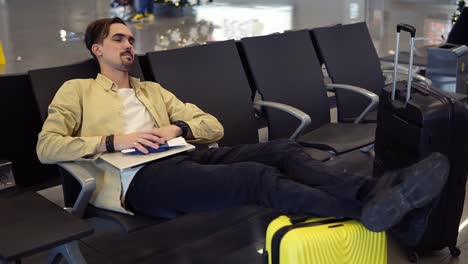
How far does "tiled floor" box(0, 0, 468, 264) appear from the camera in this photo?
7.64 metres

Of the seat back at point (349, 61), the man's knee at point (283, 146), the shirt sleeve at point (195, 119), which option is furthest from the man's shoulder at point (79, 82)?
the seat back at point (349, 61)

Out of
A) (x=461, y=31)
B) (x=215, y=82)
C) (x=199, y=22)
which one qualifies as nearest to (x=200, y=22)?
(x=199, y=22)

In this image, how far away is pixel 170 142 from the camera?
8.04ft

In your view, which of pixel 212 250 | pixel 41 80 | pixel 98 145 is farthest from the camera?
pixel 212 250

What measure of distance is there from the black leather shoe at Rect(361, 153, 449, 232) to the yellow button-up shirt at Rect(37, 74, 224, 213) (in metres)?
0.90

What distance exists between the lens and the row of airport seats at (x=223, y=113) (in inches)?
104

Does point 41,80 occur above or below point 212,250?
above

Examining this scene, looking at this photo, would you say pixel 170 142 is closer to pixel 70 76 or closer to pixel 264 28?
pixel 70 76

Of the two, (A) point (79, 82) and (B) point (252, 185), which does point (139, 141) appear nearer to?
(A) point (79, 82)

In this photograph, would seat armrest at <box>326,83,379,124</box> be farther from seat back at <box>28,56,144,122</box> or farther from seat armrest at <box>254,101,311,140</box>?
seat back at <box>28,56,144,122</box>

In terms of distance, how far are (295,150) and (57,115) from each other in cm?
91

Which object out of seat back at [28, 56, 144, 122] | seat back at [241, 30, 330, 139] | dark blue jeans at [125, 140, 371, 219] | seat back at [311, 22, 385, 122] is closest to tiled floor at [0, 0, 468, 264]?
seat back at [311, 22, 385, 122]

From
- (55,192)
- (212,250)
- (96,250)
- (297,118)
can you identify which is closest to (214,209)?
(212,250)

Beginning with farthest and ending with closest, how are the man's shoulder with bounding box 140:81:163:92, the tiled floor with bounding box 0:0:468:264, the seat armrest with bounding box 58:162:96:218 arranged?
the tiled floor with bounding box 0:0:468:264 < the man's shoulder with bounding box 140:81:163:92 < the seat armrest with bounding box 58:162:96:218
